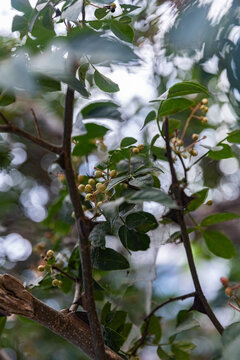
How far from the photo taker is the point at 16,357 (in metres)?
1.04

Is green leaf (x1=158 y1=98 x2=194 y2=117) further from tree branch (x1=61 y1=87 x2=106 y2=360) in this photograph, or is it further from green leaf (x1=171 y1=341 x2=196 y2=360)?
green leaf (x1=171 y1=341 x2=196 y2=360)

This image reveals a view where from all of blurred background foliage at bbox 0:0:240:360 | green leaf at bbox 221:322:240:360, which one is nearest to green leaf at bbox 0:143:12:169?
blurred background foliage at bbox 0:0:240:360

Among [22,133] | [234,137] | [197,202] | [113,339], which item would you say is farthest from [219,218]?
[22,133]

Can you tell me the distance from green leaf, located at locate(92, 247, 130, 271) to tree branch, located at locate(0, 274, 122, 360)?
7cm

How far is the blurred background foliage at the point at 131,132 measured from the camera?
1.49 feet

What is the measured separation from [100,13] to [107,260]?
0.32 metres

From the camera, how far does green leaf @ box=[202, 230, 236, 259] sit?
2.27 ft

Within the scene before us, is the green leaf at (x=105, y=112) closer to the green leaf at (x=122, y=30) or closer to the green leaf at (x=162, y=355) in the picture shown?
the green leaf at (x=122, y=30)

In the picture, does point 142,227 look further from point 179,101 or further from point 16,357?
point 16,357

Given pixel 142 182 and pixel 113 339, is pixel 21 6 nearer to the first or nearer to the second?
pixel 142 182

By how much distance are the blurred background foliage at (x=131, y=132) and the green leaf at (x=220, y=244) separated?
0.22 ft

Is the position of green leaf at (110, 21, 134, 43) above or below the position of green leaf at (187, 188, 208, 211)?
above

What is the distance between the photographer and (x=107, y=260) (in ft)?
1.84

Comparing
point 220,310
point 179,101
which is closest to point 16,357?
point 220,310
